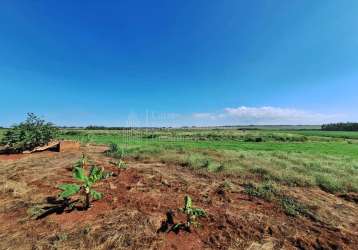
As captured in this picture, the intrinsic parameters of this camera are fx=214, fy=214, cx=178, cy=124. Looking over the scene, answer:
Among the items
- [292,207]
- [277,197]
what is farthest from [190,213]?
[277,197]

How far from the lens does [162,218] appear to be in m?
3.98

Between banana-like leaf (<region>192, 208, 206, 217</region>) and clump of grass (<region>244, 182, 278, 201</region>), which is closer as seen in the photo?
banana-like leaf (<region>192, 208, 206, 217</region>)

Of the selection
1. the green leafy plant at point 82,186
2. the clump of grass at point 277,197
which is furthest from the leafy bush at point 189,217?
the clump of grass at point 277,197

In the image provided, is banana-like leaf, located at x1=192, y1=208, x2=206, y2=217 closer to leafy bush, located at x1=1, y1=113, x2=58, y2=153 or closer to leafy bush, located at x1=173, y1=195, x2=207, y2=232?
leafy bush, located at x1=173, y1=195, x2=207, y2=232

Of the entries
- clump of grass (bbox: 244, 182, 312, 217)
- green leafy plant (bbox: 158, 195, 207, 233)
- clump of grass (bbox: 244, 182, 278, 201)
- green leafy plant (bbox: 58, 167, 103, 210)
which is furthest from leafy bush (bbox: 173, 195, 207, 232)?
clump of grass (bbox: 244, 182, 278, 201)

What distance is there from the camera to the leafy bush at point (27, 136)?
42.1 ft

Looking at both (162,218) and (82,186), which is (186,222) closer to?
(162,218)

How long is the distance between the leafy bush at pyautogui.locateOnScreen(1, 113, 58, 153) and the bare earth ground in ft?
26.6

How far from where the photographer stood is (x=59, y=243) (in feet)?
10.3

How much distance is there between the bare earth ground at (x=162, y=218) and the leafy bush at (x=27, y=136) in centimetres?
811

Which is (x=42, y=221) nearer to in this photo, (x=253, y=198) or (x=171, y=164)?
(x=253, y=198)

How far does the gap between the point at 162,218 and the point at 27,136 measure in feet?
41.4

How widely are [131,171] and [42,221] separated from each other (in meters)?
4.29

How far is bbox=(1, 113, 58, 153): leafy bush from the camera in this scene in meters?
12.8
